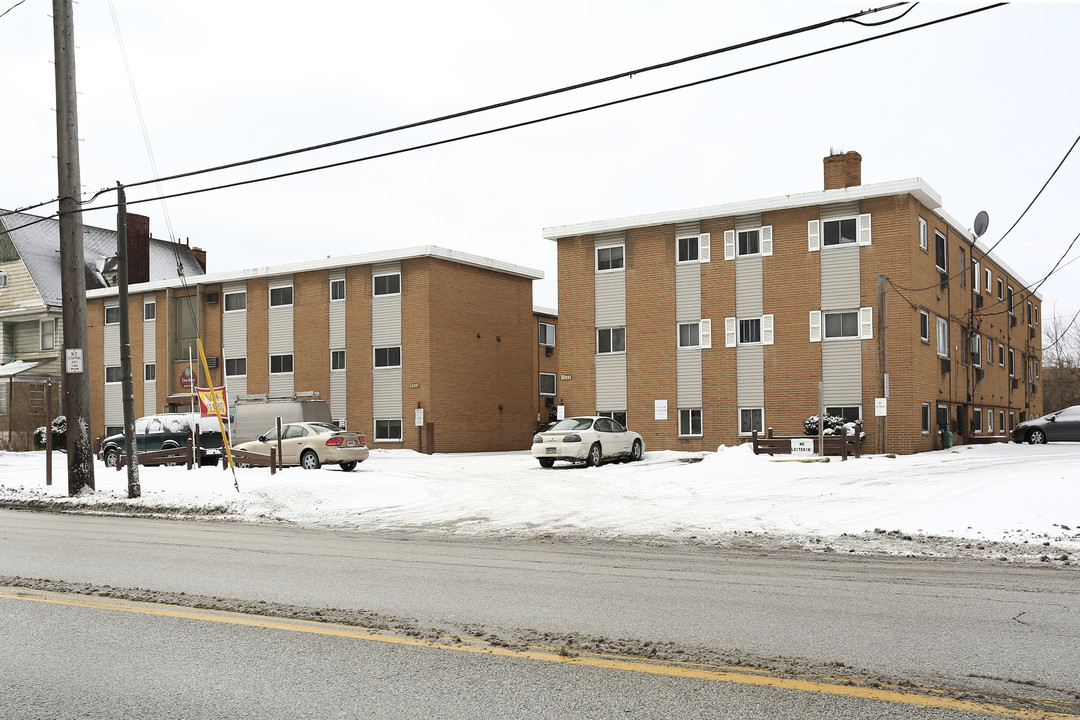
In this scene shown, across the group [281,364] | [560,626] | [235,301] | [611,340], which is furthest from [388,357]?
[560,626]

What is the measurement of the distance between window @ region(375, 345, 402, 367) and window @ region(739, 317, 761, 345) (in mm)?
15030

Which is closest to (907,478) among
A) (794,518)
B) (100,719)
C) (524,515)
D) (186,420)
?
(794,518)

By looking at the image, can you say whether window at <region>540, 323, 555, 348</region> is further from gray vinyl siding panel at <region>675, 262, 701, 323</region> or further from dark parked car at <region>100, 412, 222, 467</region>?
dark parked car at <region>100, 412, 222, 467</region>

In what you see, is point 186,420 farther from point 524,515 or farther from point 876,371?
point 876,371

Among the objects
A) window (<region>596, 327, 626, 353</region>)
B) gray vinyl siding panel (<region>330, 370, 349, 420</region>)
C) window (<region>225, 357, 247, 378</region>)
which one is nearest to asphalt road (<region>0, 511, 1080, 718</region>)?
window (<region>596, 327, 626, 353</region>)

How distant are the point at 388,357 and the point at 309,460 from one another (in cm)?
1453

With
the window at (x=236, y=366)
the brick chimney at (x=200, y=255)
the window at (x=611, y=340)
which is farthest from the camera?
the brick chimney at (x=200, y=255)

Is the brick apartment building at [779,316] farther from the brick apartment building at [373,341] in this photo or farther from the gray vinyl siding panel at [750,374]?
the brick apartment building at [373,341]

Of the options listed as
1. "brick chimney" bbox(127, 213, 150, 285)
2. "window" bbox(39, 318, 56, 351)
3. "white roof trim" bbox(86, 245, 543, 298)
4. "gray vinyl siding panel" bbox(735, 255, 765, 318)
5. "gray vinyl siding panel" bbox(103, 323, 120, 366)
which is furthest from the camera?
"brick chimney" bbox(127, 213, 150, 285)

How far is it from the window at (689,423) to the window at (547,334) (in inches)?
537

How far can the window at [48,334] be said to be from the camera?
5158 cm

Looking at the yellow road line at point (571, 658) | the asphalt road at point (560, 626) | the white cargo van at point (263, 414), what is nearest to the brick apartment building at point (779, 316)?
the white cargo van at point (263, 414)

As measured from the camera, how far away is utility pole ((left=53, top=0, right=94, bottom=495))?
18.9m

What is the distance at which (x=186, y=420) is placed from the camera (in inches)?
1141
